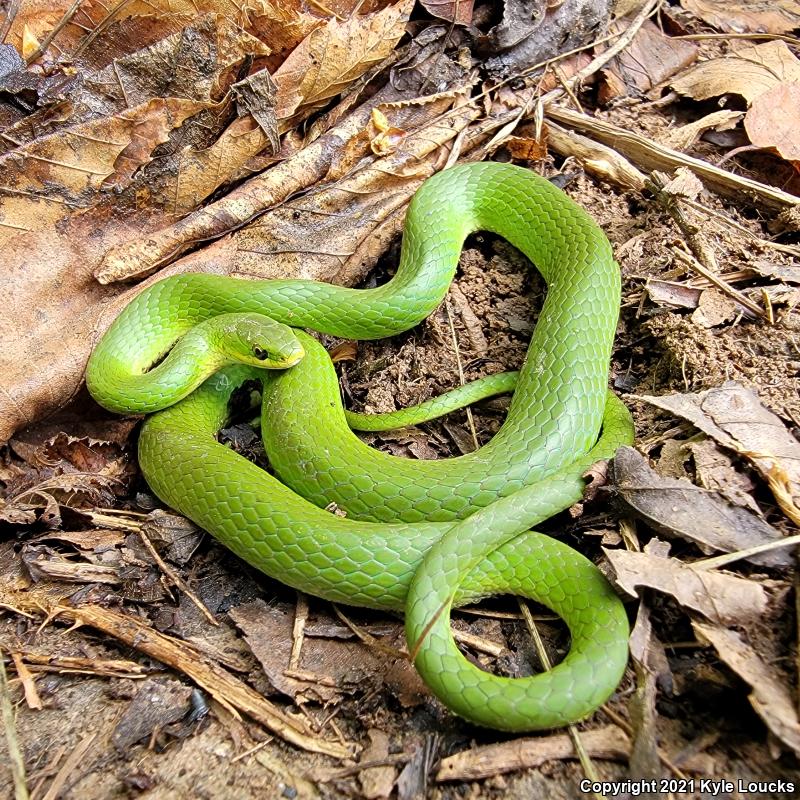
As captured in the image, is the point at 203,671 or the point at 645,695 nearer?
the point at 645,695

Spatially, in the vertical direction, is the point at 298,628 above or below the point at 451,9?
below

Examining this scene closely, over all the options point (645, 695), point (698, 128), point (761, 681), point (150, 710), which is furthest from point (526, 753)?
point (698, 128)

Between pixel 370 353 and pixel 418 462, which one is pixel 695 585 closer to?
pixel 418 462

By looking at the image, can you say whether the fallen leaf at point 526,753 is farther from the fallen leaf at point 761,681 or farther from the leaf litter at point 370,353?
the fallen leaf at point 761,681

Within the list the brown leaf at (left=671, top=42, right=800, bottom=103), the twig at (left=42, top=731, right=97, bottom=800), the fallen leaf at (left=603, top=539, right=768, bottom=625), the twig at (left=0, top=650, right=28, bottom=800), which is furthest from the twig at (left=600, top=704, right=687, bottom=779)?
the brown leaf at (left=671, top=42, right=800, bottom=103)

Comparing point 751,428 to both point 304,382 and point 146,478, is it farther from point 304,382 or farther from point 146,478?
point 146,478

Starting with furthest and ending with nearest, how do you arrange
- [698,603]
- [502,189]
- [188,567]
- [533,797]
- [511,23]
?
[511,23], [502,189], [188,567], [698,603], [533,797]


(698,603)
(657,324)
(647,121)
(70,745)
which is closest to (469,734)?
(698,603)
